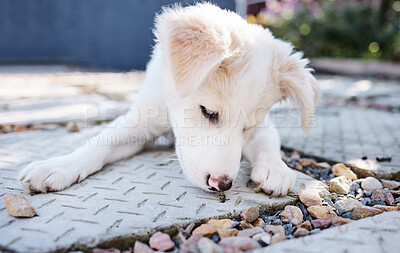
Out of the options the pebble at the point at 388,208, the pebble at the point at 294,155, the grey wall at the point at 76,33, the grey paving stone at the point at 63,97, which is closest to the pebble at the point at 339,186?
the pebble at the point at 388,208

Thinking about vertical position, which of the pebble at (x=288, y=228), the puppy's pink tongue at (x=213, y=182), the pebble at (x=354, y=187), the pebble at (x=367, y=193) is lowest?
the pebble at (x=288, y=228)

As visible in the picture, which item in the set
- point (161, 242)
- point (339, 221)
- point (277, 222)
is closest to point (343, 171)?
point (339, 221)

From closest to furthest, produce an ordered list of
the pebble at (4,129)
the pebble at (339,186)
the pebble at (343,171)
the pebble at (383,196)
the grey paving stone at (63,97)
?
the pebble at (383,196)
the pebble at (339,186)
the pebble at (343,171)
the pebble at (4,129)
the grey paving stone at (63,97)

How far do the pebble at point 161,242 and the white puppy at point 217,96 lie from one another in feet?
1.31

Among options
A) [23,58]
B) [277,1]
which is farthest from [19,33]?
[277,1]

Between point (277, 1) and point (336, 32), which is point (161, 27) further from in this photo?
point (277, 1)

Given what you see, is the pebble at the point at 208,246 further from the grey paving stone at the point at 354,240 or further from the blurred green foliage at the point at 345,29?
the blurred green foliage at the point at 345,29

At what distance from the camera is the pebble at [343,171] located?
7.58ft

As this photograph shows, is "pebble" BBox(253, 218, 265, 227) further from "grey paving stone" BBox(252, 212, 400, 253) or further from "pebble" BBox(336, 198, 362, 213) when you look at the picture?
"pebble" BBox(336, 198, 362, 213)

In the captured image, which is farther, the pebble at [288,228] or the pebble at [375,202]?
the pebble at [375,202]

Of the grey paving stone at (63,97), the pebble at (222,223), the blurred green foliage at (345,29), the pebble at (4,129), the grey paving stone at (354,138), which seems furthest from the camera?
the blurred green foliage at (345,29)

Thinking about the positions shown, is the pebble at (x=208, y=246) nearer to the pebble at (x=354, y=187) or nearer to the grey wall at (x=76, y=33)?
the pebble at (x=354, y=187)

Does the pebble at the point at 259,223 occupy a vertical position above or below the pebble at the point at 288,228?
above

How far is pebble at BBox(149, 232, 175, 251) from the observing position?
4.77 feet
